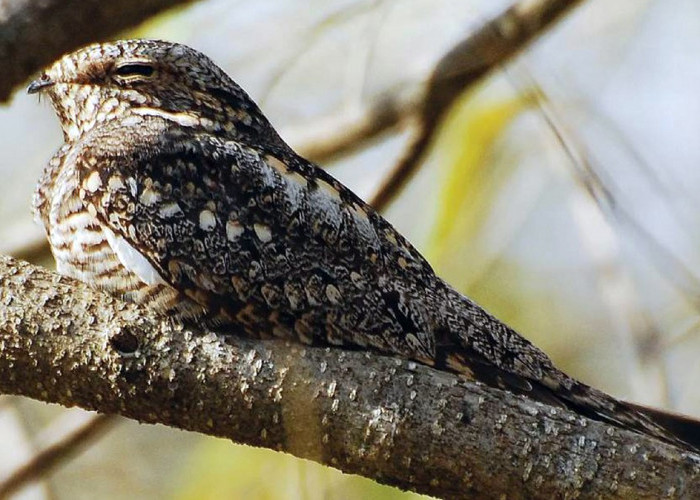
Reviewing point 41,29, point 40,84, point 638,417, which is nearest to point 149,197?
point 40,84

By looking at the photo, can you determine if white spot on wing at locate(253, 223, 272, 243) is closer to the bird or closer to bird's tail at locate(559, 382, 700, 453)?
the bird

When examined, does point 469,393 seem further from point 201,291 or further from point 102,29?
point 102,29

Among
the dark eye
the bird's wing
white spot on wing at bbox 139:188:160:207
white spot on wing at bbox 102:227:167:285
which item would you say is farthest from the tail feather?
the dark eye

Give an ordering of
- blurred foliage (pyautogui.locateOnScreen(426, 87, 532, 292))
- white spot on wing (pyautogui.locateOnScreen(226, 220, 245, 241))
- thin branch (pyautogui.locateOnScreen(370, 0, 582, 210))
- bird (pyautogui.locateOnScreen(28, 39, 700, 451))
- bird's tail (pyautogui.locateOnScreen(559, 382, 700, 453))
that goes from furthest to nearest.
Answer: blurred foliage (pyautogui.locateOnScreen(426, 87, 532, 292)) < thin branch (pyautogui.locateOnScreen(370, 0, 582, 210)) < white spot on wing (pyautogui.locateOnScreen(226, 220, 245, 241)) < bird (pyautogui.locateOnScreen(28, 39, 700, 451)) < bird's tail (pyautogui.locateOnScreen(559, 382, 700, 453))

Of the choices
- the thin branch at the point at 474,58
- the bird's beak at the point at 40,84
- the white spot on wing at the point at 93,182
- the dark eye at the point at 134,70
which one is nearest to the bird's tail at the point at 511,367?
the white spot on wing at the point at 93,182

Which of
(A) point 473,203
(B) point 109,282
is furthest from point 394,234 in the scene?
(A) point 473,203

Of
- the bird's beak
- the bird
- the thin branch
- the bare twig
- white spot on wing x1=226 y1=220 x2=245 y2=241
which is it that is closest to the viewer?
the bird
